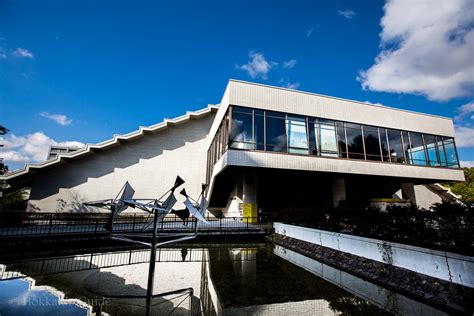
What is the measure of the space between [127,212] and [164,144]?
7844 mm

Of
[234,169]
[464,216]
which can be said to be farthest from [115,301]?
[234,169]

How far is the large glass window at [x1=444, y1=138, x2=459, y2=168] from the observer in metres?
20.8

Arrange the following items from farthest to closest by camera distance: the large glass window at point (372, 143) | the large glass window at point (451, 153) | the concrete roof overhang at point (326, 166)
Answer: the large glass window at point (451, 153)
the large glass window at point (372, 143)
the concrete roof overhang at point (326, 166)

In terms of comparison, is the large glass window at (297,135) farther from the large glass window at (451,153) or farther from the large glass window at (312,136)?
the large glass window at (451,153)

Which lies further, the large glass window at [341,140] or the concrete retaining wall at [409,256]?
the large glass window at [341,140]

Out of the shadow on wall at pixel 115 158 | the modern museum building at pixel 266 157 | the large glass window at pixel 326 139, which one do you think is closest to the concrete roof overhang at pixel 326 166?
the modern museum building at pixel 266 157

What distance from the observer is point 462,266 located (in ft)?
15.7

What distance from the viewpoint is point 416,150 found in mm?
20016

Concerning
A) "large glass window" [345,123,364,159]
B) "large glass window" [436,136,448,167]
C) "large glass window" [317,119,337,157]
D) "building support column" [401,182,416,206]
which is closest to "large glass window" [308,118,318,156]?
"large glass window" [317,119,337,157]

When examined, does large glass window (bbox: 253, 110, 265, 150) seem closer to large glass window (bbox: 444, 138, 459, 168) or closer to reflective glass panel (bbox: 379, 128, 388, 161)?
reflective glass panel (bbox: 379, 128, 388, 161)

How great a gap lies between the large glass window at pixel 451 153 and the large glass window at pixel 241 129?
20.2 metres

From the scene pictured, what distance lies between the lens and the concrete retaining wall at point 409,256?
15.8 ft

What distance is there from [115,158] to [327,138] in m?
20.4

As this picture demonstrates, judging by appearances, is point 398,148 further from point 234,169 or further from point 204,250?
point 204,250
